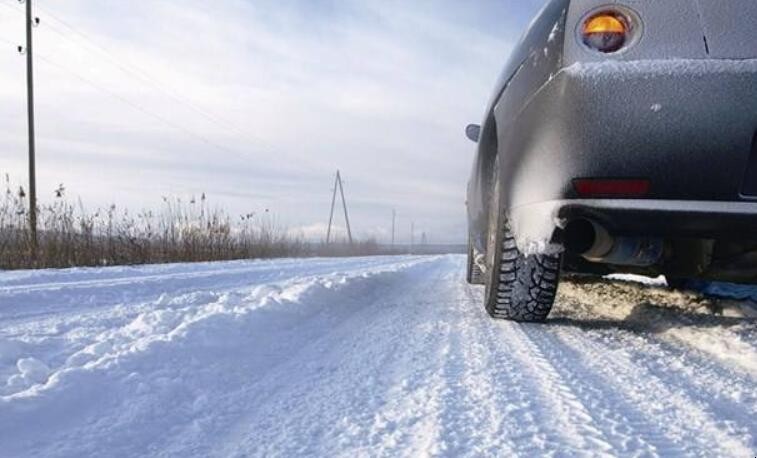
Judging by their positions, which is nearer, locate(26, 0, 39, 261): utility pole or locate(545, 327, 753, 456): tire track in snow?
locate(545, 327, 753, 456): tire track in snow

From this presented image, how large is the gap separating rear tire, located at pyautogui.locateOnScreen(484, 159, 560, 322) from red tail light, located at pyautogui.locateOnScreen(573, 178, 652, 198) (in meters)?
0.54

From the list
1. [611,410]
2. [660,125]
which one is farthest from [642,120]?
[611,410]

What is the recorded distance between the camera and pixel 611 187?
212cm

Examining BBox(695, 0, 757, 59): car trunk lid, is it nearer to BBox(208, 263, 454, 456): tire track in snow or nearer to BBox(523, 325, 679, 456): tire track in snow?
BBox(523, 325, 679, 456): tire track in snow

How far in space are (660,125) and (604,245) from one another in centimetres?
69

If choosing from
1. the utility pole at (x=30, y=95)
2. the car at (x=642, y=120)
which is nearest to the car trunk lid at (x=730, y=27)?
the car at (x=642, y=120)

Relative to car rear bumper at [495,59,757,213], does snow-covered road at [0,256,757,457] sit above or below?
below

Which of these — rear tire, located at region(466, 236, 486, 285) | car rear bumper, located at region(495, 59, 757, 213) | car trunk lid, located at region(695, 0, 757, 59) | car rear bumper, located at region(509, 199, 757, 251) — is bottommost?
rear tire, located at region(466, 236, 486, 285)

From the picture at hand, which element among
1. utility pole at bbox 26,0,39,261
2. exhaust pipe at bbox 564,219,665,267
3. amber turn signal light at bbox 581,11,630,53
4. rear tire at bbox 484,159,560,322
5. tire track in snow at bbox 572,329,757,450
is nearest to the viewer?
tire track in snow at bbox 572,329,757,450

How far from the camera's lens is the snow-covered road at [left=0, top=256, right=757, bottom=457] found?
138 centimetres

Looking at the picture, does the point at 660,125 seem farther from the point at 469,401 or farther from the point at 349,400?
the point at 349,400

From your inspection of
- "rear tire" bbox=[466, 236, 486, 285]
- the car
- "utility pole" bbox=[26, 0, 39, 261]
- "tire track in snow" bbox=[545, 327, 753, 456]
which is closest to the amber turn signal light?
the car

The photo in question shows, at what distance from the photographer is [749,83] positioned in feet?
6.28

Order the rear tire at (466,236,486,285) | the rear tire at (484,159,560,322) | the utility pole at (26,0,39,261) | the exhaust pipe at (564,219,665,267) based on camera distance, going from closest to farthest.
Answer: the exhaust pipe at (564,219,665,267)
the rear tire at (484,159,560,322)
the rear tire at (466,236,486,285)
the utility pole at (26,0,39,261)
